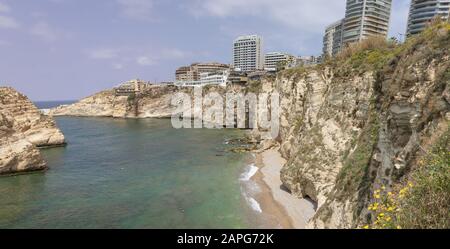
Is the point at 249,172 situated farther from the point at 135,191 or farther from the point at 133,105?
the point at 133,105

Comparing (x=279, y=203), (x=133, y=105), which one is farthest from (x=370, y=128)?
(x=133, y=105)

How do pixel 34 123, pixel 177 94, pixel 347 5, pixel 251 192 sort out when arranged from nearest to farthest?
pixel 251 192 < pixel 34 123 < pixel 347 5 < pixel 177 94

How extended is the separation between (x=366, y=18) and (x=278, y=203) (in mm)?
73268

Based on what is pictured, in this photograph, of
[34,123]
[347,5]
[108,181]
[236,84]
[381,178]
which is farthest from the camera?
[236,84]

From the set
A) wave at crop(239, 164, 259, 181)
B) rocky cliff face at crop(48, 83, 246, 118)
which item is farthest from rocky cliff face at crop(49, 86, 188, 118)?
wave at crop(239, 164, 259, 181)

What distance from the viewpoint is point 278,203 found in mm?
25688

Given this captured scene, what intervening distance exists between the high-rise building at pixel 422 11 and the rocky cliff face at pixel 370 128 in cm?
5289

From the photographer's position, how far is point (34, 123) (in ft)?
182
